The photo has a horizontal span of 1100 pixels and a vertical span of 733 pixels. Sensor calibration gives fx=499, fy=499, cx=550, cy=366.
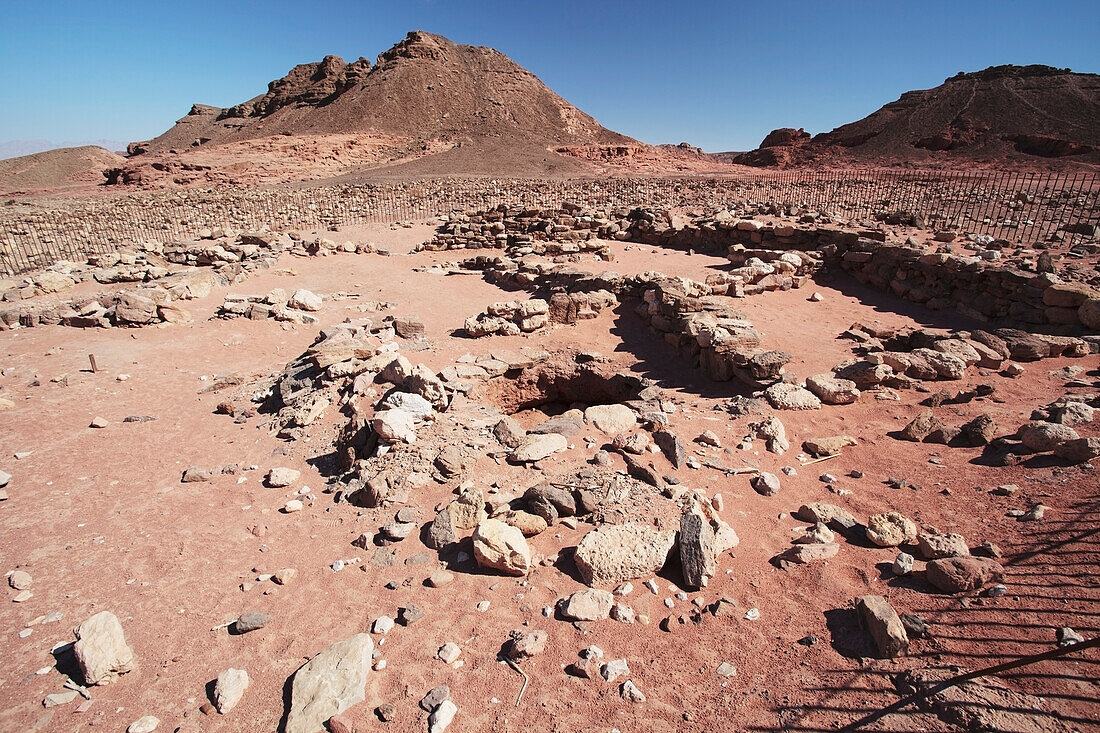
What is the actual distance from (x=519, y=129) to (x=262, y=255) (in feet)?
172

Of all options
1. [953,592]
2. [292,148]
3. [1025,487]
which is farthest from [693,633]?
[292,148]

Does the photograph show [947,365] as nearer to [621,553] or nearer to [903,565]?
[903,565]

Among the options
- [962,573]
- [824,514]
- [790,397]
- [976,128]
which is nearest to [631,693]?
[962,573]

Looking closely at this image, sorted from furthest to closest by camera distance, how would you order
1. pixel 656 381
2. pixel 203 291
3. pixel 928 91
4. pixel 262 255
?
pixel 928 91, pixel 262 255, pixel 203 291, pixel 656 381

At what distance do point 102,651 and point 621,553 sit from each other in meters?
3.63

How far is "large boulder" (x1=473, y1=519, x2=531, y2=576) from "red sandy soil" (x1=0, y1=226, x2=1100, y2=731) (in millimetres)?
105

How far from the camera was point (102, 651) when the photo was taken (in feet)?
10.8

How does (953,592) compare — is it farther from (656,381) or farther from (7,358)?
(7,358)

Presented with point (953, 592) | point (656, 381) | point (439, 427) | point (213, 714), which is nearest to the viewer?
point (213, 714)

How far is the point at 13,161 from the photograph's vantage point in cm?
5128

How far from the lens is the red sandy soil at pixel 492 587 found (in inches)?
116

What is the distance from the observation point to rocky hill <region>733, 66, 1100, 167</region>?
43625 millimetres

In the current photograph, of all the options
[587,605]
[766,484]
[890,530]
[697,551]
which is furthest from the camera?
[766,484]

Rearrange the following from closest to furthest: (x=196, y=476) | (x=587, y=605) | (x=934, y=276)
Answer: (x=587, y=605) < (x=196, y=476) < (x=934, y=276)
